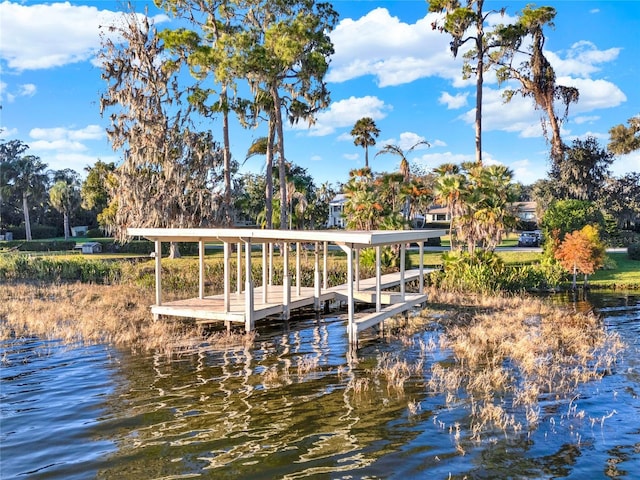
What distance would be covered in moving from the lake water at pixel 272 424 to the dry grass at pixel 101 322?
170 centimetres

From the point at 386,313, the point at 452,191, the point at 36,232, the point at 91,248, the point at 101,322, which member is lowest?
the point at 101,322

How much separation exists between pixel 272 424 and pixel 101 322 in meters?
10.0

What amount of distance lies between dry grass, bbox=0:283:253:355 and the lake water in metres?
1.70

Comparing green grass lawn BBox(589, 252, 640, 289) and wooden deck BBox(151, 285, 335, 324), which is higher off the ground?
wooden deck BBox(151, 285, 335, 324)

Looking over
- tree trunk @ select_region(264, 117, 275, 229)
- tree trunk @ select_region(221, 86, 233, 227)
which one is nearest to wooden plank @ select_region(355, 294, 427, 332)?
tree trunk @ select_region(264, 117, 275, 229)

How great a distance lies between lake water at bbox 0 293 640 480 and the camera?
23.1 ft

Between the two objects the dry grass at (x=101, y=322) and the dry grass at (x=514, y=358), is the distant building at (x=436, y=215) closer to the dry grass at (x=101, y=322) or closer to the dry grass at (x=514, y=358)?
the dry grass at (x=514, y=358)

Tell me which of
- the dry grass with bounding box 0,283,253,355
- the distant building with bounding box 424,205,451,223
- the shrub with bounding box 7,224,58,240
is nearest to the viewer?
the dry grass with bounding box 0,283,253,355

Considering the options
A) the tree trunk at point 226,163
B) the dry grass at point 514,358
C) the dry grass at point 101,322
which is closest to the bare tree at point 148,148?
the tree trunk at point 226,163

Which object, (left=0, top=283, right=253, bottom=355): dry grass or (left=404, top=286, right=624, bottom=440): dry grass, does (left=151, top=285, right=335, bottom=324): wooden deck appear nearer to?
(left=0, top=283, right=253, bottom=355): dry grass

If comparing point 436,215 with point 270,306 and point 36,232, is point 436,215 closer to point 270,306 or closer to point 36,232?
point 36,232

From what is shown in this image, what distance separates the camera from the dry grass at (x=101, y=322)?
47.1 ft

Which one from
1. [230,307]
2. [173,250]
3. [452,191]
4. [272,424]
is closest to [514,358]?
[272,424]

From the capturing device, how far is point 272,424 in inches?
333
